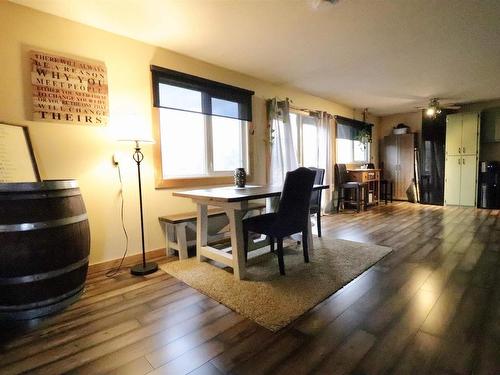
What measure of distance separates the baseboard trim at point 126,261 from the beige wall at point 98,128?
46 mm

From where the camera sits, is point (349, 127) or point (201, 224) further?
point (349, 127)

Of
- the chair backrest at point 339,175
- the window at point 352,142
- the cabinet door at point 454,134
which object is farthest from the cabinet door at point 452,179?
the chair backrest at point 339,175

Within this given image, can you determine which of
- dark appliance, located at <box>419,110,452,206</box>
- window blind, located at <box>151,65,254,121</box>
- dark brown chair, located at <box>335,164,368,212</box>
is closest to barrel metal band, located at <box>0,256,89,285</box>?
window blind, located at <box>151,65,254,121</box>

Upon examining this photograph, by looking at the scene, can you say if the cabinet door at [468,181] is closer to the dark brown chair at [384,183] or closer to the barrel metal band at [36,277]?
the dark brown chair at [384,183]

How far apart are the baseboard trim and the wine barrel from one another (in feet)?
2.12

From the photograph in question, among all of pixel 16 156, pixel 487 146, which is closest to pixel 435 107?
pixel 487 146

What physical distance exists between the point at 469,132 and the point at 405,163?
54.2 inches

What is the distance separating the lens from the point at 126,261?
2.58 metres

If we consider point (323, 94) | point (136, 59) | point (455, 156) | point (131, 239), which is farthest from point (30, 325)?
point (455, 156)

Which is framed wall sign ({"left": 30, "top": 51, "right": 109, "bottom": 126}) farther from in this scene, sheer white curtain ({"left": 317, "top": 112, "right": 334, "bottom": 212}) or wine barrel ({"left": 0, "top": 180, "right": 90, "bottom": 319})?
sheer white curtain ({"left": 317, "top": 112, "right": 334, "bottom": 212})

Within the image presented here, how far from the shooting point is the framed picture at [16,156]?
6.21 feet

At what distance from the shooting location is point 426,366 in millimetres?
1188

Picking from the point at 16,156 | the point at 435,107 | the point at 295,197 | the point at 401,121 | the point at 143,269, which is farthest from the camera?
the point at 401,121

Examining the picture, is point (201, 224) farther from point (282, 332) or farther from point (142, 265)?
point (282, 332)
